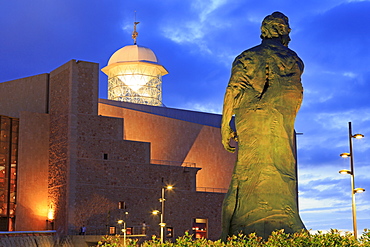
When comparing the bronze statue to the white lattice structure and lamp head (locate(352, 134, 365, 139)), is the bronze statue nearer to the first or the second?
lamp head (locate(352, 134, 365, 139))

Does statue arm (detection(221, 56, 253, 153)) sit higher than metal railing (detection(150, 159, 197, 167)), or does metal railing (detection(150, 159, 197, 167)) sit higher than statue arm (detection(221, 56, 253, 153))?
metal railing (detection(150, 159, 197, 167))

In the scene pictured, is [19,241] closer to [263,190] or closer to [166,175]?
[166,175]

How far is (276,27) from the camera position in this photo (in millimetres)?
11875

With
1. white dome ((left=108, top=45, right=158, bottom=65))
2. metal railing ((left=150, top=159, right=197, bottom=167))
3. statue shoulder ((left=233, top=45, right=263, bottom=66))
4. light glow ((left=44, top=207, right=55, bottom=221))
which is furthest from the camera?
white dome ((left=108, top=45, right=158, bottom=65))

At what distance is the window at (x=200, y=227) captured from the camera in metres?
49.1

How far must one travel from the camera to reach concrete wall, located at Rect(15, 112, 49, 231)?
44.9 metres

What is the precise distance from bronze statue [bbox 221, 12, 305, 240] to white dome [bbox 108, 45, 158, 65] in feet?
162

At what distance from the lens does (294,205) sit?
1105cm

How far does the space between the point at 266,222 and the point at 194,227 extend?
3912cm

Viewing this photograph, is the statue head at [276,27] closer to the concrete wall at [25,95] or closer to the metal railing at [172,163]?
the concrete wall at [25,95]

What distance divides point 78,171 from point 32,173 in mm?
4127

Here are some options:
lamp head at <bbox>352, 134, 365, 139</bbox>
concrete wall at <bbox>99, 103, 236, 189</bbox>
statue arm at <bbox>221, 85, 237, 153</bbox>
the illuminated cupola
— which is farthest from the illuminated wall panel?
statue arm at <bbox>221, 85, 237, 153</bbox>

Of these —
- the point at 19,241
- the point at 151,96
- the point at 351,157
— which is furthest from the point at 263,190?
the point at 151,96

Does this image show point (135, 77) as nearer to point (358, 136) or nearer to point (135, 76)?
point (135, 76)
